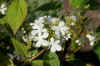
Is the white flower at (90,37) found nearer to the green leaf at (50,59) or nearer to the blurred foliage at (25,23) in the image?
the blurred foliage at (25,23)

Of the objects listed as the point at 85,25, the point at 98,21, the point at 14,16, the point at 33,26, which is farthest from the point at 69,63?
the point at 98,21

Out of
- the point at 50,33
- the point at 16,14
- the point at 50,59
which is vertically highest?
the point at 16,14

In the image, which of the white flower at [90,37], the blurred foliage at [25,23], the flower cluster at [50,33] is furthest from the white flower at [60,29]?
the white flower at [90,37]

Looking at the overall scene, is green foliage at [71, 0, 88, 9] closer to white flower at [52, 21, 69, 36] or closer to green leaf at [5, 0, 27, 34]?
white flower at [52, 21, 69, 36]

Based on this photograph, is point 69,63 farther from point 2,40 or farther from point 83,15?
point 2,40

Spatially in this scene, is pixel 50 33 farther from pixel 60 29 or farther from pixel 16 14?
pixel 16 14

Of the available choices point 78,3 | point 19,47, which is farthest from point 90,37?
point 19,47

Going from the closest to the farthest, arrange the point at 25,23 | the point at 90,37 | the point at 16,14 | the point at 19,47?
the point at 16,14, the point at 19,47, the point at 25,23, the point at 90,37
